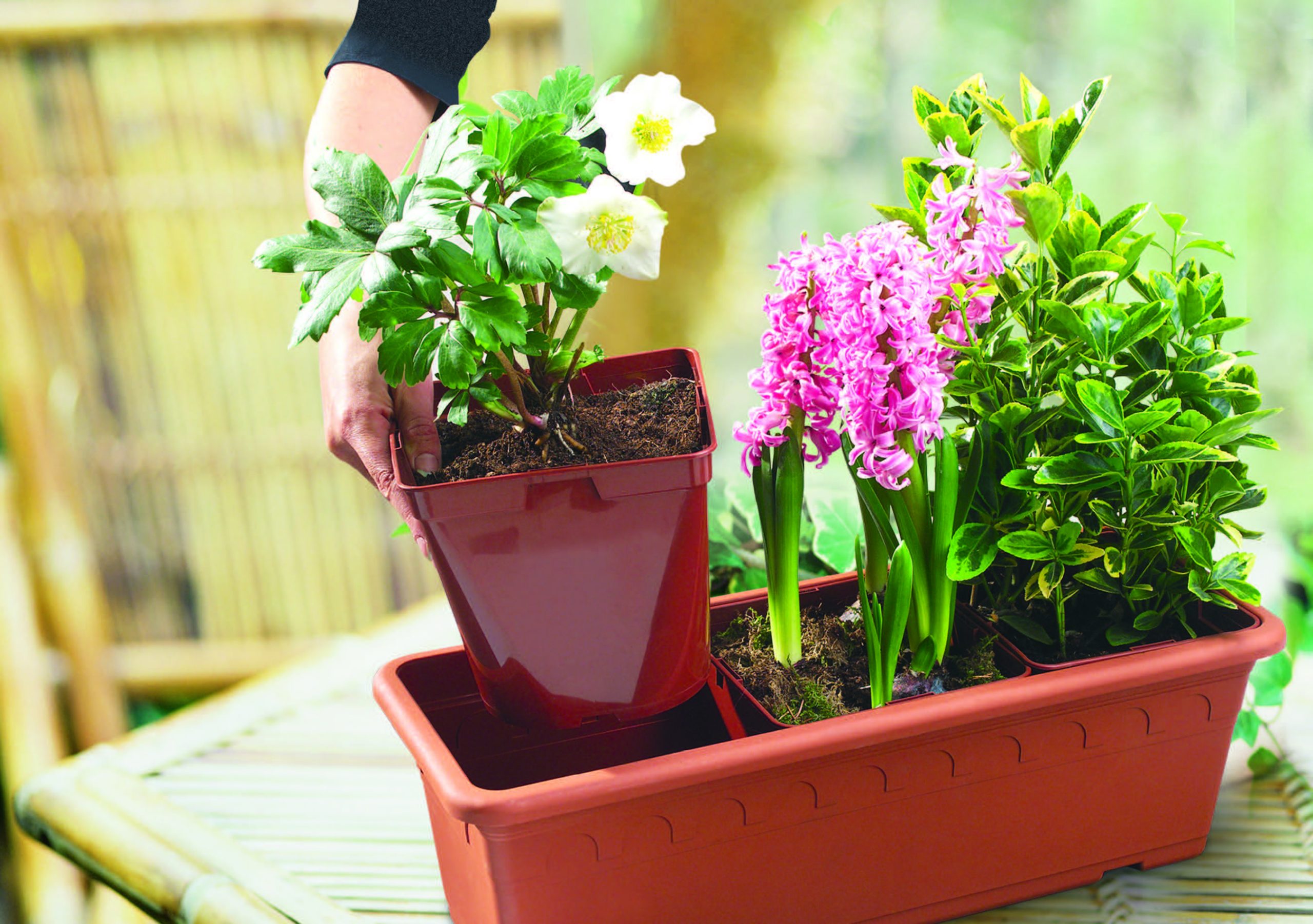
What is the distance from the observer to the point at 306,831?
33.1 inches

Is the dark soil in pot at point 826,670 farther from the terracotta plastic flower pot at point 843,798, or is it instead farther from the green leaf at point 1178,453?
the green leaf at point 1178,453

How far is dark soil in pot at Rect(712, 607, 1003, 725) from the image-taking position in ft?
2.26

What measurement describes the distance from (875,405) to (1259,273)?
794mm

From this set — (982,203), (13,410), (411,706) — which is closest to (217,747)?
(411,706)

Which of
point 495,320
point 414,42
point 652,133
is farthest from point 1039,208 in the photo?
point 414,42

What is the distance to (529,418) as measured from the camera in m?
0.60

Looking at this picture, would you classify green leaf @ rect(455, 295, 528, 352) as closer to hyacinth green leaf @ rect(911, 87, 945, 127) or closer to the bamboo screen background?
hyacinth green leaf @ rect(911, 87, 945, 127)

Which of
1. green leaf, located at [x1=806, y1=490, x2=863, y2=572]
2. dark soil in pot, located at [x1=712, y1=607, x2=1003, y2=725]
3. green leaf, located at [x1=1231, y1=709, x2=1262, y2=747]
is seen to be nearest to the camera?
dark soil in pot, located at [x1=712, y1=607, x2=1003, y2=725]

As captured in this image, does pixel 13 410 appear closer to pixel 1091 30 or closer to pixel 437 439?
pixel 437 439

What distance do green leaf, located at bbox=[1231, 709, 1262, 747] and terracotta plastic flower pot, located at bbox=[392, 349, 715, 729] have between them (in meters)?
0.53

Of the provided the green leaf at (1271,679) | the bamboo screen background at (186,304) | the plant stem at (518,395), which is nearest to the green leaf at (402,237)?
the plant stem at (518,395)

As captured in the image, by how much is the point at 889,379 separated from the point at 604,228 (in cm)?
22

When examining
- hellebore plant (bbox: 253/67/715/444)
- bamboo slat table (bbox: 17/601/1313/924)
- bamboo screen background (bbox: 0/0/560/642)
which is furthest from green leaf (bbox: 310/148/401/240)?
bamboo screen background (bbox: 0/0/560/642)

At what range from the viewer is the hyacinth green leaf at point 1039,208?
0.65m
